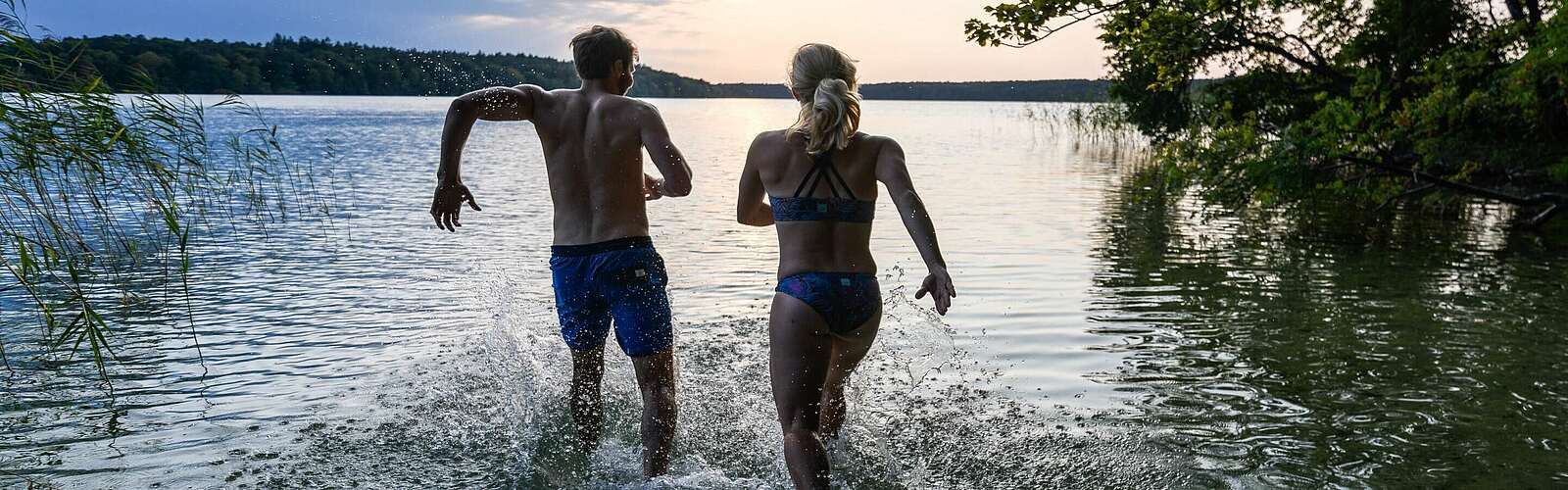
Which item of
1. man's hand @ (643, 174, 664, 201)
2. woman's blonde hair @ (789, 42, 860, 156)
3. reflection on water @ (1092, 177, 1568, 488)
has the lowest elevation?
reflection on water @ (1092, 177, 1568, 488)

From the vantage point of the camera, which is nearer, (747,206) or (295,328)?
(747,206)

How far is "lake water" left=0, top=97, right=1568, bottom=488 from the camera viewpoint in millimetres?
4879

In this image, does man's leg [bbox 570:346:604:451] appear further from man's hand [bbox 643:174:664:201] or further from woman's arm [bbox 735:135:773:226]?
woman's arm [bbox 735:135:773:226]

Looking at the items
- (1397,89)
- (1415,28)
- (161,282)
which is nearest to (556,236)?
(161,282)

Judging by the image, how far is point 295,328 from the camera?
303 inches

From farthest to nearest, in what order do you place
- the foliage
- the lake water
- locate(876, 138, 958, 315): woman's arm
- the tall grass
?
the foliage
the tall grass
the lake water
locate(876, 138, 958, 315): woman's arm

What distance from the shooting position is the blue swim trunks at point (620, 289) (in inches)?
170

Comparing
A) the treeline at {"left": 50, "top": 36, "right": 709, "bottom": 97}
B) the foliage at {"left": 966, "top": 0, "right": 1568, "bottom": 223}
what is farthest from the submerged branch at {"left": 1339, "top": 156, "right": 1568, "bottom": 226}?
the treeline at {"left": 50, "top": 36, "right": 709, "bottom": 97}

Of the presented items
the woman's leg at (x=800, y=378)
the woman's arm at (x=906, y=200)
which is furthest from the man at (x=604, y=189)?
the woman's arm at (x=906, y=200)

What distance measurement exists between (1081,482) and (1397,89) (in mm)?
11309

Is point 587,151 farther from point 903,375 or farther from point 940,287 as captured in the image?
point 903,375

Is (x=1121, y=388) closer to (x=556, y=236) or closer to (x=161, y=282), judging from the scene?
(x=556, y=236)

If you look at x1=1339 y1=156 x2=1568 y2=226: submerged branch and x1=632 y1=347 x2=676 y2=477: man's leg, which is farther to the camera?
x1=1339 y1=156 x2=1568 y2=226: submerged branch

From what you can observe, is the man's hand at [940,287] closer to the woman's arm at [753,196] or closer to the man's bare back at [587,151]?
the woman's arm at [753,196]
